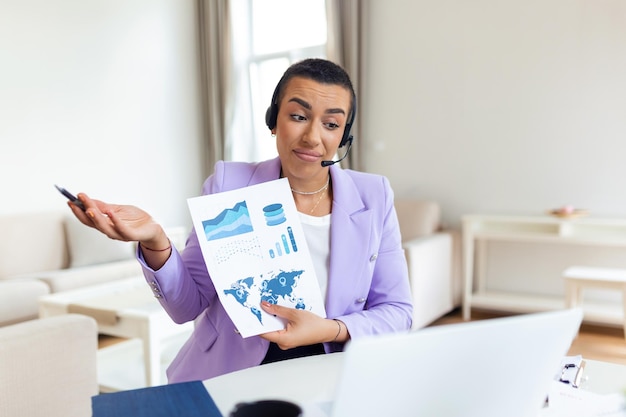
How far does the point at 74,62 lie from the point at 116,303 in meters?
2.62

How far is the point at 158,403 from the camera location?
686mm

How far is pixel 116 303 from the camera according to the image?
259 centimetres

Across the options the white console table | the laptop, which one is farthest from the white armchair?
the laptop

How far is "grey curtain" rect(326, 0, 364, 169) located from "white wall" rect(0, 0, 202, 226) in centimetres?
169

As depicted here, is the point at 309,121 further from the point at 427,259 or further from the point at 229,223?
the point at 427,259

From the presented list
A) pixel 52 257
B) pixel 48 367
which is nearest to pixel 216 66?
pixel 52 257

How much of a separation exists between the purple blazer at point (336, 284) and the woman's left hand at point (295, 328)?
8cm

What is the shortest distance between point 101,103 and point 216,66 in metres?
1.32

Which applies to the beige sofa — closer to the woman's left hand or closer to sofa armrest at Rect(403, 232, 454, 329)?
sofa armrest at Rect(403, 232, 454, 329)

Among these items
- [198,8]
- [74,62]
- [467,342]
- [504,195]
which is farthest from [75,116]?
[467,342]

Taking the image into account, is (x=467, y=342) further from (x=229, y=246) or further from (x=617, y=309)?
(x=617, y=309)

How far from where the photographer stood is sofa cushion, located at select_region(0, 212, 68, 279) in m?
3.69

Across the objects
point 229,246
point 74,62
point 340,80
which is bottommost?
point 229,246

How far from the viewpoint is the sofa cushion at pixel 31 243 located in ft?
12.1
